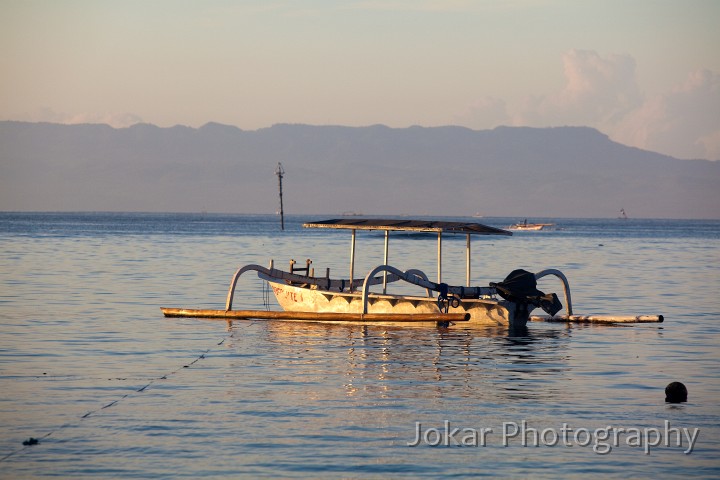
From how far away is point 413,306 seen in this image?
34594 millimetres

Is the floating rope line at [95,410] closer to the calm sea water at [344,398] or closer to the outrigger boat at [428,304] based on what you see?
the calm sea water at [344,398]

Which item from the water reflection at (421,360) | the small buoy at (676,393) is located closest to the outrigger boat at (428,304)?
the water reflection at (421,360)

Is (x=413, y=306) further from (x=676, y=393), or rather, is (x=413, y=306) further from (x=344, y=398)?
(x=676, y=393)

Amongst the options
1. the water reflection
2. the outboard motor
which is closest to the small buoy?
the water reflection

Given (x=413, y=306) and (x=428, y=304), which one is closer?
(x=428, y=304)

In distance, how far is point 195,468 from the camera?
15.7 meters

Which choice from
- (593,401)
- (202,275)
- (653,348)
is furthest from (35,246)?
(593,401)

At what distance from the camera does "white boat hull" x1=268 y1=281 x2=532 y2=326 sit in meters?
34.3

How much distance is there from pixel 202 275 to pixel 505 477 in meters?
47.5

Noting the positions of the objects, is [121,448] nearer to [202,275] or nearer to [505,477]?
[505,477]

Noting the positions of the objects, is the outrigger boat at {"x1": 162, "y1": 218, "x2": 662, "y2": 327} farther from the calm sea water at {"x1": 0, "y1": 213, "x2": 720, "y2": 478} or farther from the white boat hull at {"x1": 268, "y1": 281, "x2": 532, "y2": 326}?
the calm sea water at {"x1": 0, "y1": 213, "x2": 720, "y2": 478}

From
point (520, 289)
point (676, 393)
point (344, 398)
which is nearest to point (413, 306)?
point (520, 289)

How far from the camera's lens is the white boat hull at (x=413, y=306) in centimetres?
3428

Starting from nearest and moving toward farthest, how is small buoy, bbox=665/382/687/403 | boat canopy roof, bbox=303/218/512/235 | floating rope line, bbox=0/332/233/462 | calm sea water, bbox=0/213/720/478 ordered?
calm sea water, bbox=0/213/720/478 < floating rope line, bbox=0/332/233/462 < small buoy, bbox=665/382/687/403 < boat canopy roof, bbox=303/218/512/235
